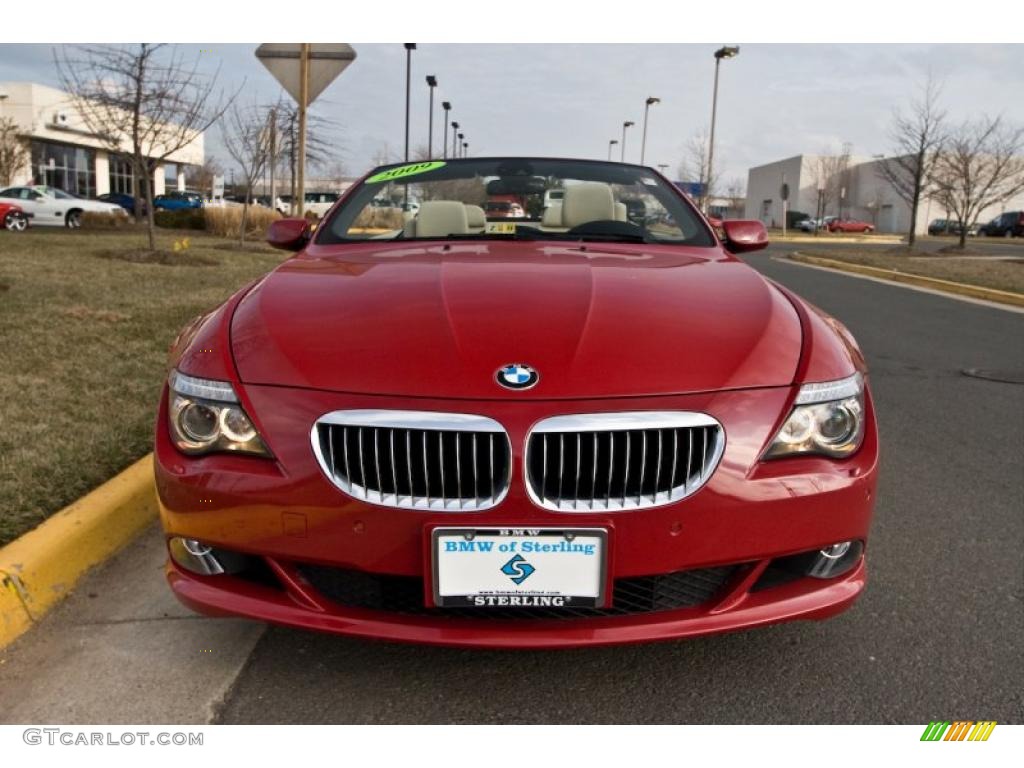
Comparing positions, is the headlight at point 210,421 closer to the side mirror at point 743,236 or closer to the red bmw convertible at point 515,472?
the red bmw convertible at point 515,472

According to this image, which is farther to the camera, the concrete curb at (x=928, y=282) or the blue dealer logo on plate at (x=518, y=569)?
the concrete curb at (x=928, y=282)

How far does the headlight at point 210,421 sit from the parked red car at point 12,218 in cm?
2366

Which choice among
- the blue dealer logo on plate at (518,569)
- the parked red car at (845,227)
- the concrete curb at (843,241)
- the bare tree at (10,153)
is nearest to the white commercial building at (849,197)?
the parked red car at (845,227)

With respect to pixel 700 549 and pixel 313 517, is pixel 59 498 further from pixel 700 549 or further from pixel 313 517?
pixel 700 549

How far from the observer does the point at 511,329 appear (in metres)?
2.15

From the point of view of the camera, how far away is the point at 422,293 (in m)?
2.41

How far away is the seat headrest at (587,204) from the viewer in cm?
360

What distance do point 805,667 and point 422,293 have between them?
4.75 feet

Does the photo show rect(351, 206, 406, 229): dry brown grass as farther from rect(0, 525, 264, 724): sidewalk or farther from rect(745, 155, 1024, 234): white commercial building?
rect(745, 155, 1024, 234): white commercial building

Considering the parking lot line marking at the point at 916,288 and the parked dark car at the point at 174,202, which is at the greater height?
the parked dark car at the point at 174,202

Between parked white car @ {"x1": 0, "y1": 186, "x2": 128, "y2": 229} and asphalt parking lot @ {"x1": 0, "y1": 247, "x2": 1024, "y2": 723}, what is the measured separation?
25078mm

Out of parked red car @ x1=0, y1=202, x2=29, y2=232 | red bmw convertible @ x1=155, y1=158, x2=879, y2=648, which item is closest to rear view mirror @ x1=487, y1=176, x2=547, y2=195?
red bmw convertible @ x1=155, y1=158, x2=879, y2=648

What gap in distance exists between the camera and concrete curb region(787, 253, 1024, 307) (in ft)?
40.5
